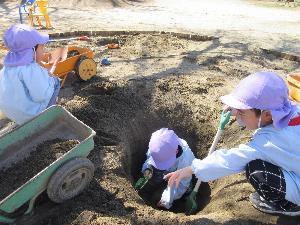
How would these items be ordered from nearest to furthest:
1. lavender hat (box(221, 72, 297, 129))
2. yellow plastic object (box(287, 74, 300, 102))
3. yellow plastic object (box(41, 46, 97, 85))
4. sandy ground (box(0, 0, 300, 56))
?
lavender hat (box(221, 72, 297, 129))
yellow plastic object (box(287, 74, 300, 102))
yellow plastic object (box(41, 46, 97, 85))
sandy ground (box(0, 0, 300, 56))

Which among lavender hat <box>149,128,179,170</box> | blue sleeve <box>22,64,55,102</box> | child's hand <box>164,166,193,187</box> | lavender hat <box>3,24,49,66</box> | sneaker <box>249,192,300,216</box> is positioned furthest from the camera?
lavender hat <box>149,128,179,170</box>

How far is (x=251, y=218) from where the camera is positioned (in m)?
2.91

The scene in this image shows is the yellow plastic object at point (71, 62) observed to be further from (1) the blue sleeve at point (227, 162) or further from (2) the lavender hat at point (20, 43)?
(1) the blue sleeve at point (227, 162)

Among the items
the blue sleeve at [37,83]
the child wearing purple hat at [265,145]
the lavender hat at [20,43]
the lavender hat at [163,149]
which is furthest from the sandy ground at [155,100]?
the lavender hat at [20,43]

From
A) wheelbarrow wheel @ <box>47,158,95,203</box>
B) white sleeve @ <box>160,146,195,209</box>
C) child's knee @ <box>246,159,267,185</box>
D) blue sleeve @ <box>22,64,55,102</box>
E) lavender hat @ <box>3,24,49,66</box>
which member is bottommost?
white sleeve @ <box>160,146,195,209</box>

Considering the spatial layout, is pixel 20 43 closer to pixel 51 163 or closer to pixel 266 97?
pixel 51 163

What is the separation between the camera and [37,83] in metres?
3.37

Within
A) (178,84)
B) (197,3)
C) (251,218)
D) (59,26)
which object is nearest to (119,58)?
(178,84)

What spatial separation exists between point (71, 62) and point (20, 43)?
148 centimetres

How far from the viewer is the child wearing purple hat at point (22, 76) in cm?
326

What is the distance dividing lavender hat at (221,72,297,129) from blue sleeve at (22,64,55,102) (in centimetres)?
182

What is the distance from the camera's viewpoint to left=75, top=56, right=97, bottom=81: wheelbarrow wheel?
474cm

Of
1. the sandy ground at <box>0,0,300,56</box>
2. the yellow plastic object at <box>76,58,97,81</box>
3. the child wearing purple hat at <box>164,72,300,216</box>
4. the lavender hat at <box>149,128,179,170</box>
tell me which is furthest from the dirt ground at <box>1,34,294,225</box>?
the sandy ground at <box>0,0,300,56</box>

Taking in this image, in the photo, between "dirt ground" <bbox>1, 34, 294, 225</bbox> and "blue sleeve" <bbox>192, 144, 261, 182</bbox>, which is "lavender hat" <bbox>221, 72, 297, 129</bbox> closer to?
"blue sleeve" <bbox>192, 144, 261, 182</bbox>
